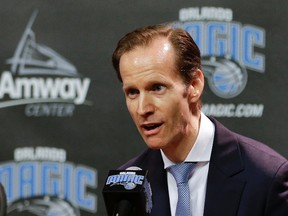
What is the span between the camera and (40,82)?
2.63 m

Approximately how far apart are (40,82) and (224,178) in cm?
111

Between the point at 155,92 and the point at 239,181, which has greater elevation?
the point at 155,92

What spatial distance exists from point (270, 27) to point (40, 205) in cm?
98

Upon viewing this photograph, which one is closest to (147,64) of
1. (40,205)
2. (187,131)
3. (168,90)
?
(168,90)

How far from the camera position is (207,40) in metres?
2.58

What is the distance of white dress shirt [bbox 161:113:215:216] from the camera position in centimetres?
170

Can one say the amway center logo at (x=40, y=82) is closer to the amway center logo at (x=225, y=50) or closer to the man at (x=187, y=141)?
the amway center logo at (x=225, y=50)

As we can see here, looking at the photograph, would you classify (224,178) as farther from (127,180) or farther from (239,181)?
(127,180)

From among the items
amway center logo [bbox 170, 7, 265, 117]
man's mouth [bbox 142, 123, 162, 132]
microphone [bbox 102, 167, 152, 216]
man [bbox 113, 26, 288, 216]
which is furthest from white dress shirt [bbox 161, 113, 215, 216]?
amway center logo [bbox 170, 7, 265, 117]

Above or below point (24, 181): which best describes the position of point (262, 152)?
above

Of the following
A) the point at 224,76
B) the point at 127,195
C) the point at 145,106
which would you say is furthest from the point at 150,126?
the point at 224,76

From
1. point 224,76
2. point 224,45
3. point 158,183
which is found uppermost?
point 224,45

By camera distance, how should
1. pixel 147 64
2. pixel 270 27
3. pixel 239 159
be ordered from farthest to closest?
pixel 270 27, pixel 239 159, pixel 147 64

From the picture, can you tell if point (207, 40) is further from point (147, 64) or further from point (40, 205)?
point (147, 64)
